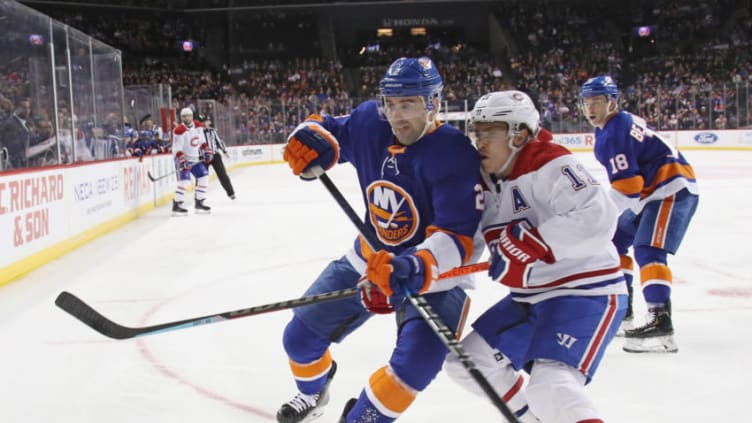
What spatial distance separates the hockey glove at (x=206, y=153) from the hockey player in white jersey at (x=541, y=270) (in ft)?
24.0

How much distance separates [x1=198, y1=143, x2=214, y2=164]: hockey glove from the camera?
8.80 m

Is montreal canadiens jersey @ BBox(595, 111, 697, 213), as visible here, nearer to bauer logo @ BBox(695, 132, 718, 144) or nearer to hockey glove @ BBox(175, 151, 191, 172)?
hockey glove @ BBox(175, 151, 191, 172)

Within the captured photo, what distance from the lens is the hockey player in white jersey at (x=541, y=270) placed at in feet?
5.55

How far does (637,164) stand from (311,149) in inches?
62.3

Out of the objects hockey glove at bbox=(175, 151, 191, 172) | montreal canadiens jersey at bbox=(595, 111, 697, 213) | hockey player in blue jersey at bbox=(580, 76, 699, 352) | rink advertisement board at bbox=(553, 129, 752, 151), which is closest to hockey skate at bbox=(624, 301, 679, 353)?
hockey player in blue jersey at bbox=(580, 76, 699, 352)

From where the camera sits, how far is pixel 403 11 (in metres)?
27.8

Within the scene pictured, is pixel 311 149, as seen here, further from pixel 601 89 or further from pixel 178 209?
pixel 178 209

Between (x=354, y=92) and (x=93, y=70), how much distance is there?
1819cm

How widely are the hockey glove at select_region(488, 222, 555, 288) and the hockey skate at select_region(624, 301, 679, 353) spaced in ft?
5.07

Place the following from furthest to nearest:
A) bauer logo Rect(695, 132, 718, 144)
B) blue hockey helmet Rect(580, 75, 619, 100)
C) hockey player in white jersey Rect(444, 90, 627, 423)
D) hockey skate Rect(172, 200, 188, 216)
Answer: bauer logo Rect(695, 132, 718, 144)
hockey skate Rect(172, 200, 188, 216)
blue hockey helmet Rect(580, 75, 619, 100)
hockey player in white jersey Rect(444, 90, 627, 423)

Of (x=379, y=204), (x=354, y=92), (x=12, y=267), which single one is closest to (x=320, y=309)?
(x=379, y=204)

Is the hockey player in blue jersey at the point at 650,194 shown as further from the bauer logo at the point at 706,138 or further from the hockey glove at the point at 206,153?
the bauer logo at the point at 706,138

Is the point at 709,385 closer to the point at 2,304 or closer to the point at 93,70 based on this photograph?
the point at 2,304

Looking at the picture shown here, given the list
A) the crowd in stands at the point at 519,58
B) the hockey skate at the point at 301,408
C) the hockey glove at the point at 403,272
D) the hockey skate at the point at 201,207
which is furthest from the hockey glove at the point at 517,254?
the crowd in stands at the point at 519,58
